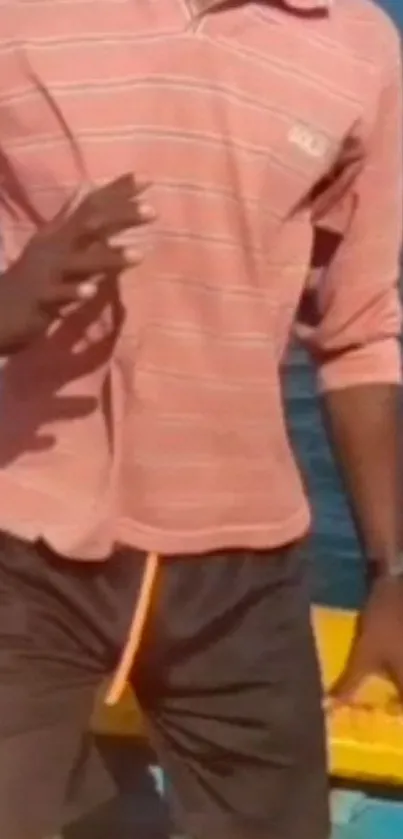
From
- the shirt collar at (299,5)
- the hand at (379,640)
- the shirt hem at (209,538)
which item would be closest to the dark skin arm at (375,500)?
the hand at (379,640)

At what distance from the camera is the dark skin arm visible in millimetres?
980

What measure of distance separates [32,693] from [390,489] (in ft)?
0.79

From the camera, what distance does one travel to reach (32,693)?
33.5 inches

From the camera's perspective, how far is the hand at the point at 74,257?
30.6 inches

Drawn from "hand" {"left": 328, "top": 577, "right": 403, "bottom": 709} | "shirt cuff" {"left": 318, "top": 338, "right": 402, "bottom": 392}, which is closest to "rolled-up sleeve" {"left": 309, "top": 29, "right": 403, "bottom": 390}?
"shirt cuff" {"left": 318, "top": 338, "right": 402, "bottom": 392}

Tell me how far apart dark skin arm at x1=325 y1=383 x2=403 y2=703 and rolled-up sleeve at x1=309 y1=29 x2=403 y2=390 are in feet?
A: 0.05

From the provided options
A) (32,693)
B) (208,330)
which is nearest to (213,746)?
(32,693)

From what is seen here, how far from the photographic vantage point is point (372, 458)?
98 cm

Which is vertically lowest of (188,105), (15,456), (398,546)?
(398,546)

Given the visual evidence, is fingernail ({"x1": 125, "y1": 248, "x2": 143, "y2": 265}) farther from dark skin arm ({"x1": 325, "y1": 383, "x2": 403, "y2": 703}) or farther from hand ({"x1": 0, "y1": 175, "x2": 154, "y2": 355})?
dark skin arm ({"x1": 325, "y1": 383, "x2": 403, "y2": 703})

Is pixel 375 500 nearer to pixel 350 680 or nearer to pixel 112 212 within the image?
pixel 350 680

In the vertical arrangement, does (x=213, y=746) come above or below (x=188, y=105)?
below

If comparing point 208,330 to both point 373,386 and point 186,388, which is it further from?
point 373,386

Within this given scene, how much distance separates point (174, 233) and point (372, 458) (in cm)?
21
